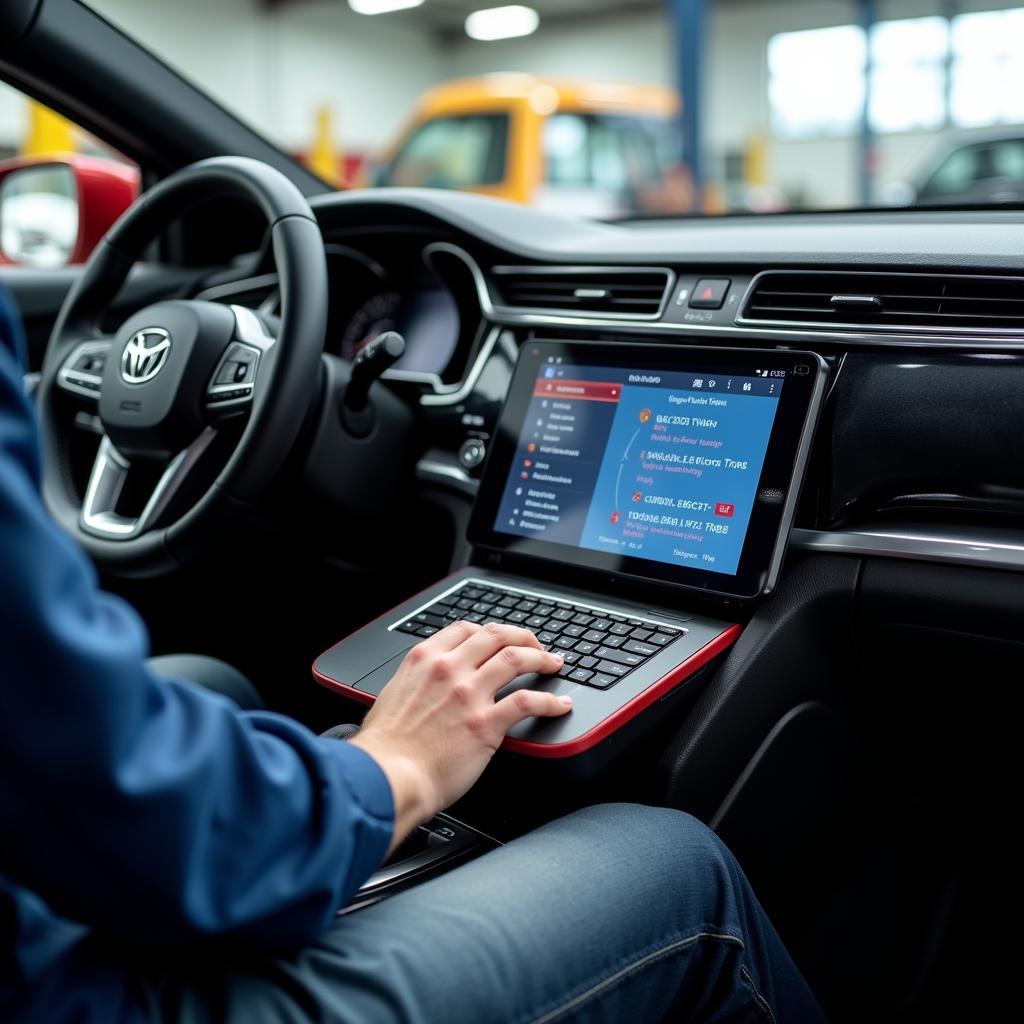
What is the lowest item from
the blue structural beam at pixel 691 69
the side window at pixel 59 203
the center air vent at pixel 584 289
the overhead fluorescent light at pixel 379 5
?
the center air vent at pixel 584 289

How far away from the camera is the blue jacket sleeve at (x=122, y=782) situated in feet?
1.74

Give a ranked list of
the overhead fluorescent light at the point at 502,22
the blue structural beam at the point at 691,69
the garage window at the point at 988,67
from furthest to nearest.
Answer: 1. the overhead fluorescent light at the point at 502,22
2. the garage window at the point at 988,67
3. the blue structural beam at the point at 691,69

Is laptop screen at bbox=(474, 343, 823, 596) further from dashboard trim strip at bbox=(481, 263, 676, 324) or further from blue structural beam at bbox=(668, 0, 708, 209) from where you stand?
blue structural beam at bbox=(668, 0, 708, 209)

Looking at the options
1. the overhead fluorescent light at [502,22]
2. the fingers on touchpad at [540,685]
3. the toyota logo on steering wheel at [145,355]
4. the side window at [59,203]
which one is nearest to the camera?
the fingers on touchpad at [540,685]

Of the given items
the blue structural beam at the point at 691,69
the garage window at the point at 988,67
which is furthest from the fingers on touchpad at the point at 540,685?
the garage window at the point at 988,67

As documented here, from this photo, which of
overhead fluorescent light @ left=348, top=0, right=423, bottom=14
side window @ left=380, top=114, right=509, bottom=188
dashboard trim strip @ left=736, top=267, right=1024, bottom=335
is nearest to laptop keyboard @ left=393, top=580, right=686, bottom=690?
dashboard trim strip @ left=736, top=267, right=1024, bottom=335

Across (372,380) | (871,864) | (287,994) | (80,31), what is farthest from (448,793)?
(80,31)

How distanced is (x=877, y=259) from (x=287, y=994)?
0.86 meters

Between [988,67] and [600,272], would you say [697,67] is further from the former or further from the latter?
[600,272]

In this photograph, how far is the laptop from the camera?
3.43 feet

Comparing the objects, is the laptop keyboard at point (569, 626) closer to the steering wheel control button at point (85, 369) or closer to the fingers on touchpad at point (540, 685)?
the fingers on touchpad at point (540, 685)

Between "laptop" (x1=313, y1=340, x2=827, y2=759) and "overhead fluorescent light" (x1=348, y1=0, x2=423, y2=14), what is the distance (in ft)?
49.2

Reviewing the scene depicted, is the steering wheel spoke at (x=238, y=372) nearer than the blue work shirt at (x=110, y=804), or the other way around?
the blue work shirt at (x=110, y=804)

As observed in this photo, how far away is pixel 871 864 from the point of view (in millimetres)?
1497
